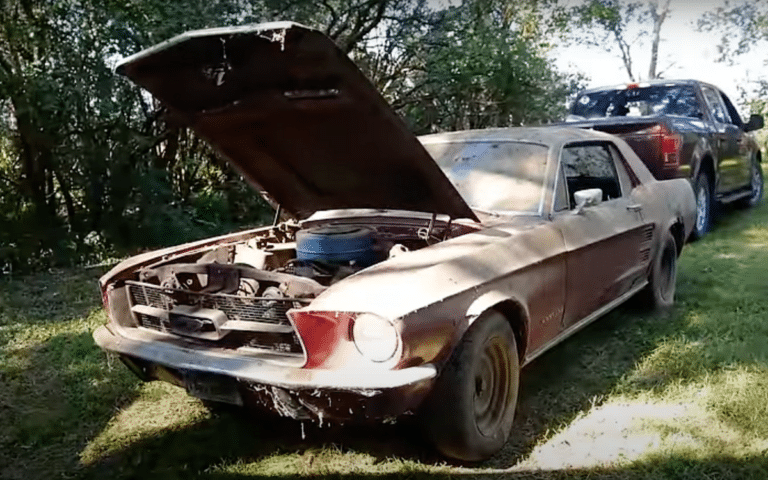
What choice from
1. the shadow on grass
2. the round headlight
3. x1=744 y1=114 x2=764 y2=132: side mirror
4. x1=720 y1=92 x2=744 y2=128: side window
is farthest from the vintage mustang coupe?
x1=744 y1=114 x2=764 y2=132: side mirror

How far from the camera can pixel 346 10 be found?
31.9 ft

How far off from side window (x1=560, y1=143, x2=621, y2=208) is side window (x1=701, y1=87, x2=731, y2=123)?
4213 millimetres

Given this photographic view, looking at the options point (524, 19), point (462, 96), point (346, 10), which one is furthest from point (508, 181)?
point (524, 19)

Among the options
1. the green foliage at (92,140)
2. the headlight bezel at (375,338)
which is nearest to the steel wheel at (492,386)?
the headlight bezel at (375,338)

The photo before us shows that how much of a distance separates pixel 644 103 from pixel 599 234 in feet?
15.9

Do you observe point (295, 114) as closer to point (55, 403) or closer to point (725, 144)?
point (55, 403)

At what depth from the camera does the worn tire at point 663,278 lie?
4992 millimetres

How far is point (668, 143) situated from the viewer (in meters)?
6.94

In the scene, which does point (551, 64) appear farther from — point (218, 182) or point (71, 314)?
point (71, 314)

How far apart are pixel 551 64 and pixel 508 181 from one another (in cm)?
988

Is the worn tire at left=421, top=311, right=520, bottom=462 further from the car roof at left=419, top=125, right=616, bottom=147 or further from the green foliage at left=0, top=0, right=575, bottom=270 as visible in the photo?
the green foliage at left=0, top=0, right=575, bottom=270

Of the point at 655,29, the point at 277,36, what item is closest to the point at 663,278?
the point at 277,36

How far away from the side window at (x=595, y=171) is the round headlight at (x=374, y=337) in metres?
2.41

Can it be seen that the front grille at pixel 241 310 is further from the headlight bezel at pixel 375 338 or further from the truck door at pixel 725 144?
the truck door at pixel 725 144
